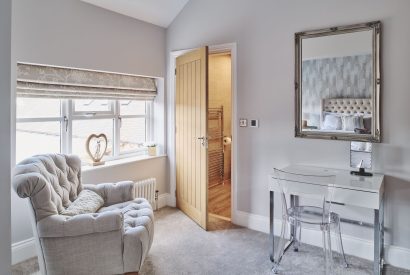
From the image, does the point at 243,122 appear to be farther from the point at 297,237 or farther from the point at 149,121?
the point at 149,121

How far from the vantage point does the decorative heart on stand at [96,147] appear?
336 centimetres

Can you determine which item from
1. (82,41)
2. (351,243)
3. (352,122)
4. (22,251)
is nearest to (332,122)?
(352,122)

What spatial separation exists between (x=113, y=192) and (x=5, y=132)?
5.02 feet

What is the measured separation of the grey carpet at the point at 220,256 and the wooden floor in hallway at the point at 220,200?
540mm

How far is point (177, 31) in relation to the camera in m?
4.05

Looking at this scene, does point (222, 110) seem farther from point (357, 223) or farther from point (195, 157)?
point (357, 223)

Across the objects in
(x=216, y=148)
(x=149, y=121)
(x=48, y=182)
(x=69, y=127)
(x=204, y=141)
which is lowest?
(x=48, y=182)

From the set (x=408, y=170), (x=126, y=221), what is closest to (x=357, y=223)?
(x=408, y=170)

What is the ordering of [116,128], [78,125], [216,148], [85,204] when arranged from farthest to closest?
[216,148] → [116,128] → [78,125] → [85,204]

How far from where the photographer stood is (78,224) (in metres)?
2.15

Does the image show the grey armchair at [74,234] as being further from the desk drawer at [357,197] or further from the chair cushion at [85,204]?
the desk drawer at [357,197]

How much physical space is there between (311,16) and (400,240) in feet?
7.34

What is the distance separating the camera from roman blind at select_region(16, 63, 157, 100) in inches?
109

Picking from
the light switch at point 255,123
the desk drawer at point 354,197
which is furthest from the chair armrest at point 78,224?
the light switch at point 255,123
